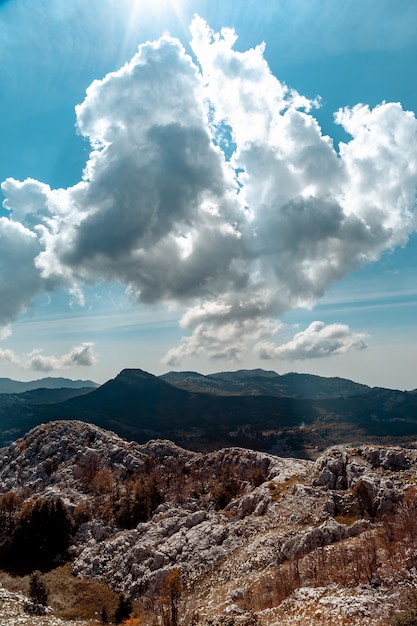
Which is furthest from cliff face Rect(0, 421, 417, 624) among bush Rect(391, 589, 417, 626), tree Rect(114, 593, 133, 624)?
tree Rect(114, 593, 133, 624)

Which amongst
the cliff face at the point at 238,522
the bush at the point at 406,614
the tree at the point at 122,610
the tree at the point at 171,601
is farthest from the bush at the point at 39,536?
the bush at the point at 406,614

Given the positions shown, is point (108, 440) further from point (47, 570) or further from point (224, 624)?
point (224, 624)

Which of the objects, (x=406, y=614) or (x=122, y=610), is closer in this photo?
(x=406, y=614)

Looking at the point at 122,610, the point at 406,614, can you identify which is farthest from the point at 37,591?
the point at 406,614

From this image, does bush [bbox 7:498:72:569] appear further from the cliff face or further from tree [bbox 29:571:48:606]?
tree [bbox 29:571:48:606]

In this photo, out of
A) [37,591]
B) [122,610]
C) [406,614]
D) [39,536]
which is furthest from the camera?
[39,536]

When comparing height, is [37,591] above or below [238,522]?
below

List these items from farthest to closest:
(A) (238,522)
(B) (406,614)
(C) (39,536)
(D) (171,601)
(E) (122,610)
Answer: (C) (39,536) < (A) (238,522) < (E) (122,610) < (D) (171,601) < (B) (406,614)

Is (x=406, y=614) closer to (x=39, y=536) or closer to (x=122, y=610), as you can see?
(x=122, y=610)

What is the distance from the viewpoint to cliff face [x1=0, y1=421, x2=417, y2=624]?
126 ft

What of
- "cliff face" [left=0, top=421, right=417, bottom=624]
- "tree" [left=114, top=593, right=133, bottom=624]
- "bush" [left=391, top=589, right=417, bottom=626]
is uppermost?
"bush" [left=391, top=589, right=417, bottom=626]

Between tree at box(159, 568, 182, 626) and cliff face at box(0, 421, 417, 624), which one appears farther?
tree at box(159, 568, 182, 626)

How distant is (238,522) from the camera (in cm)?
7112

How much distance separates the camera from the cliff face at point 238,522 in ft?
126
